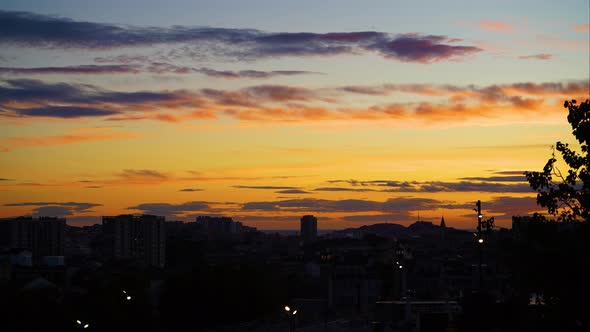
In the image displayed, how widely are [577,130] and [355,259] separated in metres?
115

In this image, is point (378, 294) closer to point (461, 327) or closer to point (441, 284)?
point (441, 284)

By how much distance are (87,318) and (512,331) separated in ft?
213

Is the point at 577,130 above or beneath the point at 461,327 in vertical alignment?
above

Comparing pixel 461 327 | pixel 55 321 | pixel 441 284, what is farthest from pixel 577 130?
pixel 441 284

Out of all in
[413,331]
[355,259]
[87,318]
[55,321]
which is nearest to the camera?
[413,331]

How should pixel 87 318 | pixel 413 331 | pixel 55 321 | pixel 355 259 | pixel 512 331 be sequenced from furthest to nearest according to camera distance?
pixel 355 259 → pixel 87 318 → pixel 55 321 → pixel 413 331 → pixel 512 331

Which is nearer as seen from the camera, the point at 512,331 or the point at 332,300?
the point at 512,331

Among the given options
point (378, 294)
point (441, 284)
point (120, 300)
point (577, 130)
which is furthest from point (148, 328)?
point (577, 130)

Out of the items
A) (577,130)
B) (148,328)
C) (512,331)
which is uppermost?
(577,130)

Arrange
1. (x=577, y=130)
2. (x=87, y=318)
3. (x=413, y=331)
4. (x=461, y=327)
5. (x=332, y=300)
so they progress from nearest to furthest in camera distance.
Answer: (x=577, y=130)
(x=461, y=327)
(x=413, y=331)
(x=87, y=318)
(x=332, y=300)

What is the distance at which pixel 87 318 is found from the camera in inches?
3605

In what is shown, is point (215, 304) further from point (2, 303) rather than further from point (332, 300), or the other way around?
point (2, 303)

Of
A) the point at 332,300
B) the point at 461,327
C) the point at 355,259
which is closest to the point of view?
the point at 461,327

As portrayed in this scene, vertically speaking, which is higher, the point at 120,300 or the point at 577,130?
the point at 577,130
